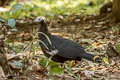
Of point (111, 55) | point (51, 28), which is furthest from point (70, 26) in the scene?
point (111, 55)

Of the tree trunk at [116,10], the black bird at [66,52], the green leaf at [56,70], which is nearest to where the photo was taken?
the green leaf at [56,70]

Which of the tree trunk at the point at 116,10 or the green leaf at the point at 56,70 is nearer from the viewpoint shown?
the green leaf at the point at 56,70

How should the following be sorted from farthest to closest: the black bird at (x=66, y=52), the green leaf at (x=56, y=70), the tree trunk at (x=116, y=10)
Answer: the tree trunk at (x=116, y=10) < the black bird at (x=66, y=52) < the green leaf at (x=56, y=70)

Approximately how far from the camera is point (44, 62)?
410cm

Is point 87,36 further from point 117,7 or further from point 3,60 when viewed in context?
point 3,60

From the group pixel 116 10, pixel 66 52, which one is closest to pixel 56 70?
pixel 66 52

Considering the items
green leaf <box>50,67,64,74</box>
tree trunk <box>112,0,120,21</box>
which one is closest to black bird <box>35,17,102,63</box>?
green leaf <box>50,67,64,74</box>

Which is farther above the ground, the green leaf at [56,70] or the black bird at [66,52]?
the green leaf at [56,70]

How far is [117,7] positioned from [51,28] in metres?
1.84

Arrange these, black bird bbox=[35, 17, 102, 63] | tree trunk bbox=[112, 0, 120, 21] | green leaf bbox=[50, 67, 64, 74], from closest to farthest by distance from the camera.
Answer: green leaf bbox=[50, 67, 64, 74]
black bird bbox=[35, 17, 102, 63]
tree trunk bbox=[112, 0, 120, 21]

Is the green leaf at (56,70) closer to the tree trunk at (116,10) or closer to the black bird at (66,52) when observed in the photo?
the black bird at (66,52)

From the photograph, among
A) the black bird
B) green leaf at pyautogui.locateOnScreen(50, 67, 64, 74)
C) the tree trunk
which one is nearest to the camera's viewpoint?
green leaf at pyautogui.locateOnScreen(50, 67, 64, 74)

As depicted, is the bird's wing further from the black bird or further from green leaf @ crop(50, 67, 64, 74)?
green leaf @ crop(50, 67, 64, 74)

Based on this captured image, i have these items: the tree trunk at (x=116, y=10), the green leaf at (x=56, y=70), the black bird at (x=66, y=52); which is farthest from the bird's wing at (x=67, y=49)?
the tree trunk at (x=116, y=10)
